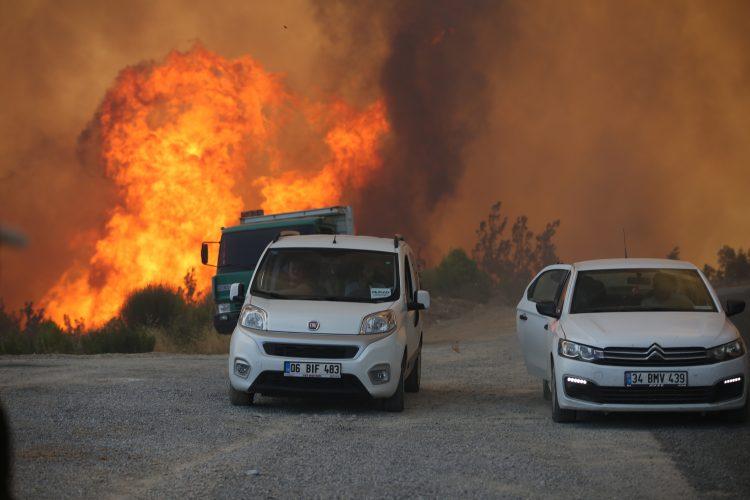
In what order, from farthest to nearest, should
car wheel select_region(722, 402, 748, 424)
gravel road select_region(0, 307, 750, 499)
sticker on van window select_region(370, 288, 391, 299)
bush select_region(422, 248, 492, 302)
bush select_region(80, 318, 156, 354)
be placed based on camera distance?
bush select_region(422, 248, 492, 302)
bush select_region(80, 318, 156, 354)
sticker on van window select_region(370, 288, 391, 299)
car wheel select_region(722, 402, 748, 424)
gravel road select_region(0, 307, 750, 499)

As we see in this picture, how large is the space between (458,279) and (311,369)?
41.0 metres

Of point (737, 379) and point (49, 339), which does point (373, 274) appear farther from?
point (49, 339)

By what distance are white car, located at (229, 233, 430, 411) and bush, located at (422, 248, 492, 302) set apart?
38293mm

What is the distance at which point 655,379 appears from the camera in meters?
11.4

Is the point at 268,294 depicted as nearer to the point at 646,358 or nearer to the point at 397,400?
the point at 397,400

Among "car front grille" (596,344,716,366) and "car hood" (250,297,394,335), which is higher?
"car hood" (250,297,394,335)

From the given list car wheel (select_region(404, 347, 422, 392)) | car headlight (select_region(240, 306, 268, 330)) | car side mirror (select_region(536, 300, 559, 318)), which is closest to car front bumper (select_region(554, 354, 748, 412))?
car side mirror (select_region(536, 300, 559, 318))

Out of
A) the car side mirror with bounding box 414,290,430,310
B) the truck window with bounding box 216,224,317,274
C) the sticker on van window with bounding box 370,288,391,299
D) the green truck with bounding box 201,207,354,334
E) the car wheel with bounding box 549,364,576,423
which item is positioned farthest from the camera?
the truck window with bounding box 216,224,317,274

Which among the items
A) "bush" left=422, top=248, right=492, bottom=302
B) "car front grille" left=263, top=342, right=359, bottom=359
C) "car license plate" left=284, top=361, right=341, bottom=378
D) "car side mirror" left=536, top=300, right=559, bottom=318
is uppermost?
"bush" left=422, top=248, right=492, bottom=302

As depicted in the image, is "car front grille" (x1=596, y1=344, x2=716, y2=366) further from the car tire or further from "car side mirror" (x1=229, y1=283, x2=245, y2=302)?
"car side mirror" (x1=229, y1=283, x2=245, y2=302)

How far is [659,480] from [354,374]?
4.65m

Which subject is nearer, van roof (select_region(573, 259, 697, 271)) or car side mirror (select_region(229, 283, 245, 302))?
van roof (select_region(573, 259, 697, 271))

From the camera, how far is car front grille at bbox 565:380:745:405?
37.5 feet

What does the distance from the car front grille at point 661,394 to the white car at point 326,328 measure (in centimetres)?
235
